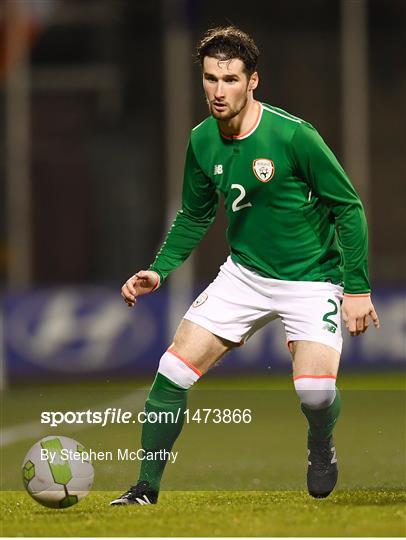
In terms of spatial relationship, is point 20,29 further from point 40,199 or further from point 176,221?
point 176,221

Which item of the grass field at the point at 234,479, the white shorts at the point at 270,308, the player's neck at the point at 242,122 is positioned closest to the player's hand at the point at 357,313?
the white shorts at the point at 270,308

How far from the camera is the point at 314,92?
21.9 m

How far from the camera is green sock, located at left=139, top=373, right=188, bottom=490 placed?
585cm

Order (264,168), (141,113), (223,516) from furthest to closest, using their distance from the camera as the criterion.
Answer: (141,113), (264,168), (223,516)

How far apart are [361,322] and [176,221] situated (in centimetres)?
106

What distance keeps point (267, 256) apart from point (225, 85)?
2.56 feet

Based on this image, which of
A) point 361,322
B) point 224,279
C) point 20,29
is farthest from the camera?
point 20,29

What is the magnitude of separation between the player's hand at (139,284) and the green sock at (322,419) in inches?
33.6

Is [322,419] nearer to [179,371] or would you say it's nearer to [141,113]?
[179,371]

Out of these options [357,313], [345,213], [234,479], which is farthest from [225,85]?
[234,479]

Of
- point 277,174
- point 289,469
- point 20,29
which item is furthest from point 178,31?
point 277,174

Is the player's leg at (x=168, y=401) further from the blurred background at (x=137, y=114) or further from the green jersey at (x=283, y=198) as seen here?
the blurred background at (x=137, y=114)

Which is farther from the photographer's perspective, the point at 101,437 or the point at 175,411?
the point at 101,437

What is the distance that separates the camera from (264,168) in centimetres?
582
